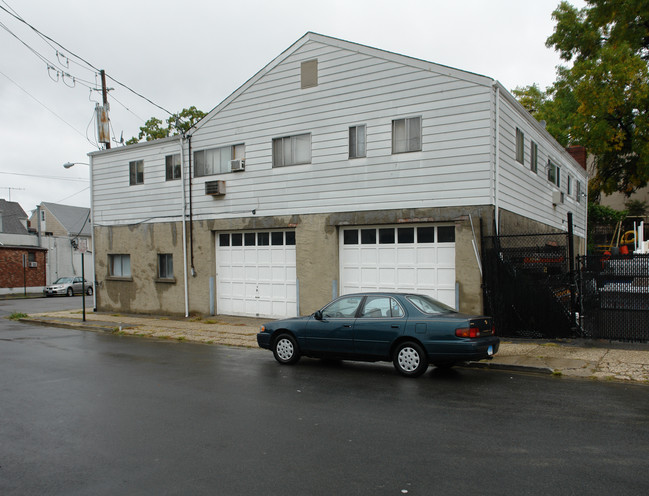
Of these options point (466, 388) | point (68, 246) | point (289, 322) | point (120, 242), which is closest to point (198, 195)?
point (120, 242)

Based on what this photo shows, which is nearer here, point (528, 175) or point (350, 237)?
point (350, 237)

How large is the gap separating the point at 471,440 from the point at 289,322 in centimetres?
511

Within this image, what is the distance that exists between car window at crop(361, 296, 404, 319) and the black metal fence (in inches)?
199

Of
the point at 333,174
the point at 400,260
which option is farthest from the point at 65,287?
the point at 400,260

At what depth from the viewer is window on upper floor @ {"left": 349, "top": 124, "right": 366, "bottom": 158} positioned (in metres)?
14.5

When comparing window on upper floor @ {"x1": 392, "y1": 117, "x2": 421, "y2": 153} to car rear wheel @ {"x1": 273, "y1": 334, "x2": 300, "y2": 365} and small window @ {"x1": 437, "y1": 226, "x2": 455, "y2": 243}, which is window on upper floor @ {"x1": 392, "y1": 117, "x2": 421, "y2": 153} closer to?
small window @ {"x1": 437, "y1": 226, "x2": 455, "y2": 243}

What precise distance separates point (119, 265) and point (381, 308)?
14.4 m

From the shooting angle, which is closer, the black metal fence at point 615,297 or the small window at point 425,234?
the black metal fence at point 615,297

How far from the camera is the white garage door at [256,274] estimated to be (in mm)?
16141

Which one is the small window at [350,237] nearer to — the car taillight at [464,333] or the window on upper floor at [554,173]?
the car taillight at [464,333]

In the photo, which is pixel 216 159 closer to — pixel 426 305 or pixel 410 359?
pixel 426 305

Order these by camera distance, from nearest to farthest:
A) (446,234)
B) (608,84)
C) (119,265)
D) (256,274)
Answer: (446,234) < (256,274) < (119,265) < (608,84)

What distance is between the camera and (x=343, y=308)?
9.56 metres


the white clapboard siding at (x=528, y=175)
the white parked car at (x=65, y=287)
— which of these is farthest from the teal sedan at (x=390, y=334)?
the white parked car at (x=65, y=287)
